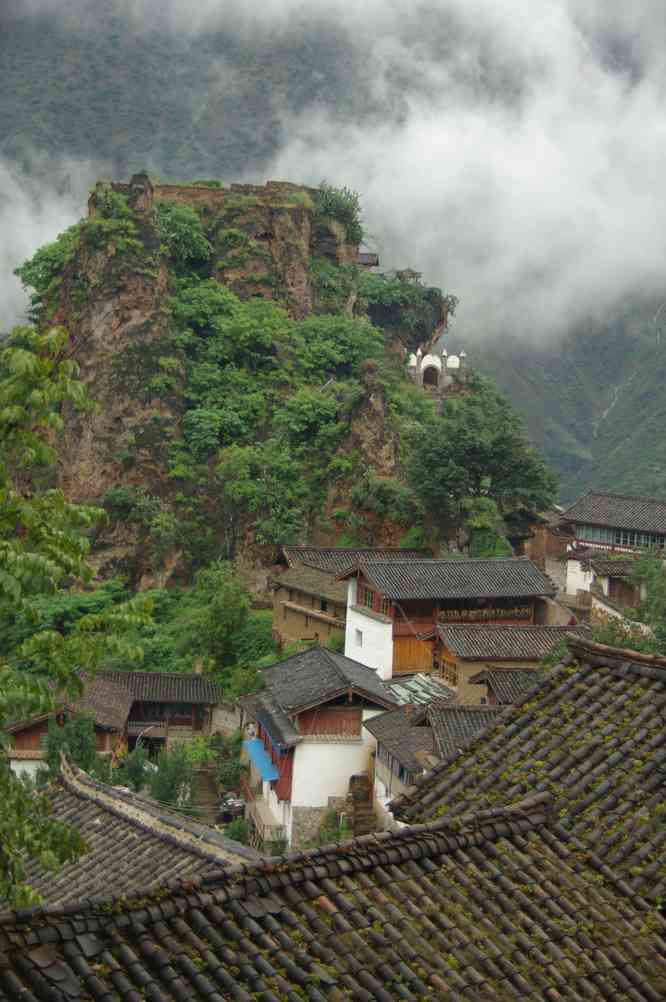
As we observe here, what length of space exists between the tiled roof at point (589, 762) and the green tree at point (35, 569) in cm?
295

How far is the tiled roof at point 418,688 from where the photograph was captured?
28.4m

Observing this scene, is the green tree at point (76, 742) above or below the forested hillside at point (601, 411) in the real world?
below

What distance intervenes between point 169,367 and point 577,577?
16.5 metres

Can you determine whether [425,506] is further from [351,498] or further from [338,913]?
[338,913]

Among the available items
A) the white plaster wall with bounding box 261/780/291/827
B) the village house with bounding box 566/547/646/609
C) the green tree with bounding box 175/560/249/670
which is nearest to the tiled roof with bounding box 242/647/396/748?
the white plaster wall with bounding box 261/780/291/827

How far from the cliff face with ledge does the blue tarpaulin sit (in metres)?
10.7

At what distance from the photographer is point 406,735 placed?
2350 centimetres

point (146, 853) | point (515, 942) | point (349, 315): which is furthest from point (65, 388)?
point (349, 315)

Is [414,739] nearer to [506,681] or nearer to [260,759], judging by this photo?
[506,681]

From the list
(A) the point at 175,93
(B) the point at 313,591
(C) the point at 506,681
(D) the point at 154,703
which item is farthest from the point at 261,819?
(A) the point at 175,93

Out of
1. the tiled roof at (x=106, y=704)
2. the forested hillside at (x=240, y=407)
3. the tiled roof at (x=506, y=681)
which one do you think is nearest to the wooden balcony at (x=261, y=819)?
the tiled roof at (x=106, y=704)

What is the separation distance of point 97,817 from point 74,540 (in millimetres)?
7607

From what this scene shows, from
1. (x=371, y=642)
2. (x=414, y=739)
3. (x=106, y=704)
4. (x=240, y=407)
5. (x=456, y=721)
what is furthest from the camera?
(x=240, y=407)

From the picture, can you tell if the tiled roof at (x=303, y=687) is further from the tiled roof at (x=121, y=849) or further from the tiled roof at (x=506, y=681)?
the tiled roof at (x=121, y=849)
